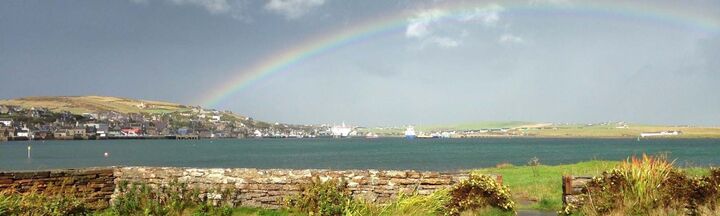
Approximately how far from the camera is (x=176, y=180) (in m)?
14.8

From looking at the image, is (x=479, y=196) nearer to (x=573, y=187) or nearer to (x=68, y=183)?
(x=573, y=187)

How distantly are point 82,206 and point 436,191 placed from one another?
838cm

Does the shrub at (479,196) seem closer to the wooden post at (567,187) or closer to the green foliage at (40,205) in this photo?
the wooden post at (567,187)

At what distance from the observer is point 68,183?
570 inches

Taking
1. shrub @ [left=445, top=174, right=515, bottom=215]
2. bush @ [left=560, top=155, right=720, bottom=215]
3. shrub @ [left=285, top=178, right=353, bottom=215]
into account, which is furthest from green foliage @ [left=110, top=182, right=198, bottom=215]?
bush @ [left=560, top=155, right=720, bottom=215]

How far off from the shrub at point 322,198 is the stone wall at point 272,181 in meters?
0.31

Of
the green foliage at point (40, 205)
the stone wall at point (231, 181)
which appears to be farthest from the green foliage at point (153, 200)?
the green foliage at point (40, 205)

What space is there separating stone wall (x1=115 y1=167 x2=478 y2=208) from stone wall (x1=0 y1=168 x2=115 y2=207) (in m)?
0.39

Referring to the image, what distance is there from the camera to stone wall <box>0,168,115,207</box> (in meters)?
13.8

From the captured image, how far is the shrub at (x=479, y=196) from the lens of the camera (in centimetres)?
1298

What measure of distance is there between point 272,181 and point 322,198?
2.32 m

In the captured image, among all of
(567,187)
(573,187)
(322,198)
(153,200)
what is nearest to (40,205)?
(153,200)

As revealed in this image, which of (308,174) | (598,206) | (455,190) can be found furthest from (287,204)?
(598,206)

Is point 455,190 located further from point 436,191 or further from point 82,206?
point 82,206
